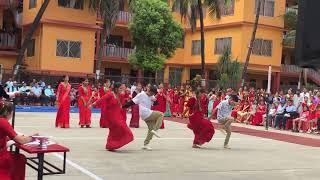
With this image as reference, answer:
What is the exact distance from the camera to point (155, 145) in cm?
1462

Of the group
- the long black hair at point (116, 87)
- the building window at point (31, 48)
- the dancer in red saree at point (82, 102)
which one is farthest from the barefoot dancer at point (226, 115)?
the building window at point (31, 48)

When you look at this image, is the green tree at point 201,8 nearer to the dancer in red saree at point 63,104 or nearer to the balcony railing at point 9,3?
the balcony railing at point 9,3

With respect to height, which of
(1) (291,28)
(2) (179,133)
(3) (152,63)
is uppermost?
(1) (291,28)

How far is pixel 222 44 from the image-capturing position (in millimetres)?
42250

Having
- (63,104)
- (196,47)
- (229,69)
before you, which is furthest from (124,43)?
(63,104)

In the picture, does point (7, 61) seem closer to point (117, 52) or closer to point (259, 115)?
point (117, 52)

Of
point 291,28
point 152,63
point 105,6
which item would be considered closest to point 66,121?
point 105,6

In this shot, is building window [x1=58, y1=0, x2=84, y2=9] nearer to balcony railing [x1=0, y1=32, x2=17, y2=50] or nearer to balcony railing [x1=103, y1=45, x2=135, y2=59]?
balcony railing [x1=0, y1=32, x2=17, y2=50]

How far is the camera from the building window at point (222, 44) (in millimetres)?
41562

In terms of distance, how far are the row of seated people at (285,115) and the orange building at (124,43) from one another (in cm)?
539

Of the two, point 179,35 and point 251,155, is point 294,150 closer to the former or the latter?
point 251,155

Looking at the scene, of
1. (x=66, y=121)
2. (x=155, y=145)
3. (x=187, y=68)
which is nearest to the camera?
(x=155, y=145)

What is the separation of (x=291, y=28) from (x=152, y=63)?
37.7 ft

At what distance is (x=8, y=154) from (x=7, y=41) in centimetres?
3276
